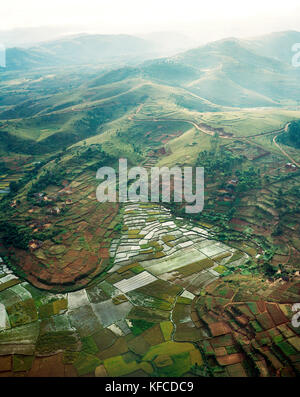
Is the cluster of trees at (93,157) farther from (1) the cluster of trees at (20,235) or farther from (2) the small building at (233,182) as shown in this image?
(2) the small building at (233,182)

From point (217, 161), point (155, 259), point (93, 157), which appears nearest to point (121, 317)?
point (155, 259)

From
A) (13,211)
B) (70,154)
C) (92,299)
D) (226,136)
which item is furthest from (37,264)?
(226,136)

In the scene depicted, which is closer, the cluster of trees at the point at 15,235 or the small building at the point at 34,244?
the small building at the point at 34,244

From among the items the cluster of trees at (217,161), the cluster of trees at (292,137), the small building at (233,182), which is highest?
the cluster of trees at (292,137)

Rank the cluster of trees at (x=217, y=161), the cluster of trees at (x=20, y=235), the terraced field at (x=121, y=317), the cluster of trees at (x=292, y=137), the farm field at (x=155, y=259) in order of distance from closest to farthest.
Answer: the terraced field at (x=121, y=317)
the farm field at (x=155, y=259)
the cluster of trees at (x=20, y=235)
the cluster of trees at (x=217, y=161)
the cluster of trees at (x=292, y=137)

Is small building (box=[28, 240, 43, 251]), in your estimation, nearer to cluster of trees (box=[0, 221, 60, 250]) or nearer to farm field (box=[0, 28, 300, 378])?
farm field (box=[0, 28, 300, 378])

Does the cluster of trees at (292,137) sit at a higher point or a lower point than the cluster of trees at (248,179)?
higher

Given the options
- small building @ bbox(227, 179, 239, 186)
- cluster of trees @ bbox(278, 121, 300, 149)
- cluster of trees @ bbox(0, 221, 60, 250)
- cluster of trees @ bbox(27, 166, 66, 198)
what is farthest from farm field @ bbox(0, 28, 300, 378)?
cluster of trees @ bbox(27, 166, 66, 198)

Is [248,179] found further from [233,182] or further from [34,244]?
[34,244]

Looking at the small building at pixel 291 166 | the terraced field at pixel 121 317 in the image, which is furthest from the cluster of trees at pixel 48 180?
the small building at pixel 291 166
